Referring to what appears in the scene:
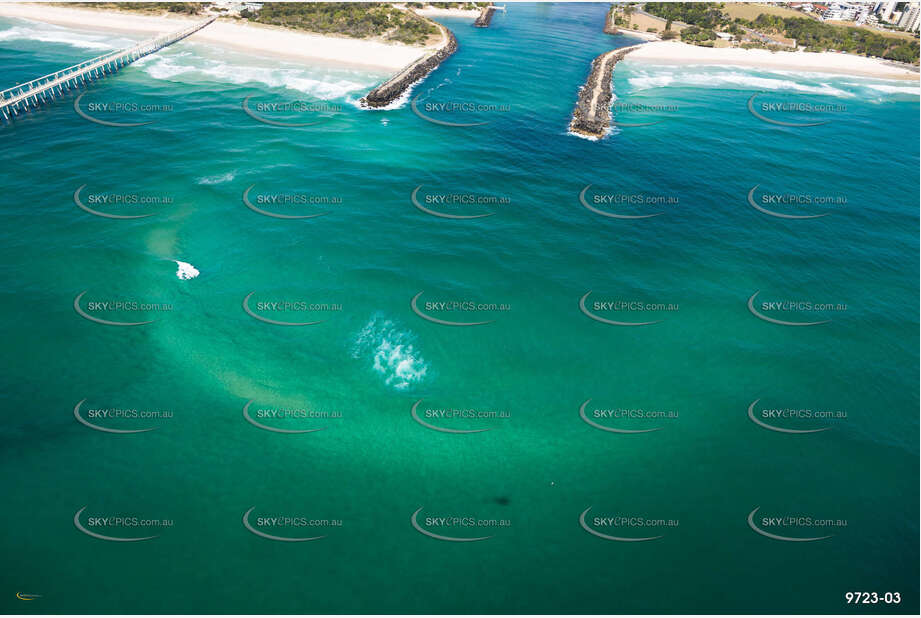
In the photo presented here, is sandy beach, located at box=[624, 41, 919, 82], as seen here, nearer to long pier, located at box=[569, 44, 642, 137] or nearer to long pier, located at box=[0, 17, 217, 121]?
long pier, located at box=[569, 44, 642, 137]

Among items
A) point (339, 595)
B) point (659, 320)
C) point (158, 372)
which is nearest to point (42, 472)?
point (158, 372)

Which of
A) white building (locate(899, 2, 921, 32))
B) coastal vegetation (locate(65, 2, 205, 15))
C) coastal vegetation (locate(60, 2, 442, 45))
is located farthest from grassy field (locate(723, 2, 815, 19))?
coastal vegetation (locate(65, 2, 205, 15))

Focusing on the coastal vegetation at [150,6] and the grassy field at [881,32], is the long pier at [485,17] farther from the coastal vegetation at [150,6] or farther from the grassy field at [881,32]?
the grassy field at [881,32]

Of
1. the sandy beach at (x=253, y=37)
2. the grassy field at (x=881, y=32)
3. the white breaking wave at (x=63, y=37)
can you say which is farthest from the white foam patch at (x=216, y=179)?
the grassy field at (x=881, y=32)

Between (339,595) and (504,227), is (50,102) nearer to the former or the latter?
(504,227)

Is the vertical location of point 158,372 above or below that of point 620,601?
above
